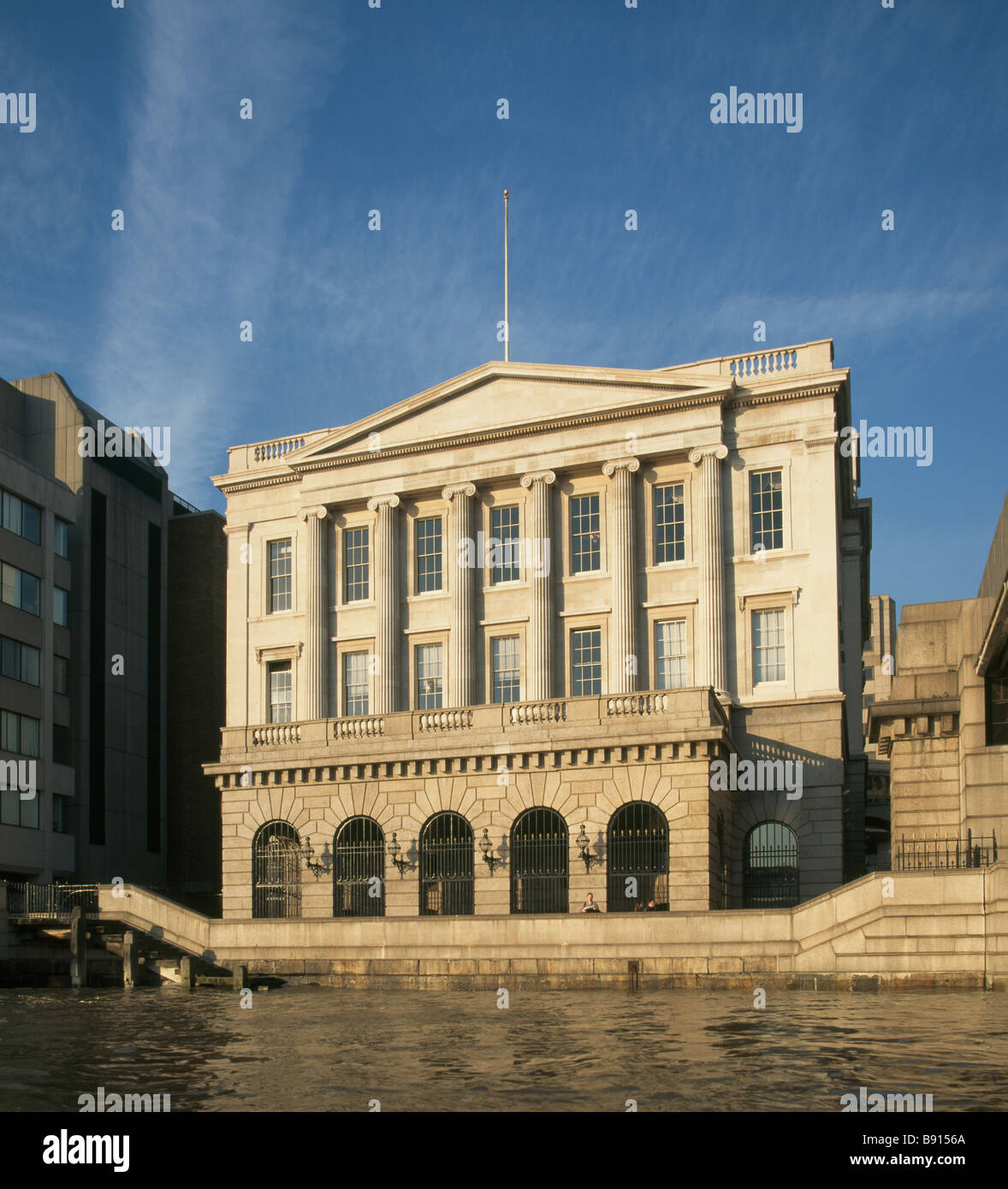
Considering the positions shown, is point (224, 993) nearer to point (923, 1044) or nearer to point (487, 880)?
point (487, 880)

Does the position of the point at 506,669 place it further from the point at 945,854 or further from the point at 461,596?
the point at 945,854

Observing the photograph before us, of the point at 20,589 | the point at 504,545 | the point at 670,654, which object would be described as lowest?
the point at 670,654

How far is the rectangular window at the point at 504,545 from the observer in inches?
2117

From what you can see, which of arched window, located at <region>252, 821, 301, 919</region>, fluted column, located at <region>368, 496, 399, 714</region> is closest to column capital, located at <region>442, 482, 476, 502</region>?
fluted column, located at <region>368, 496, 399, 714</region>

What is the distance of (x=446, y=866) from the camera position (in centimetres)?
4572

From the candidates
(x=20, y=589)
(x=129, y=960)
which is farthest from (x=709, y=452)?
(x=20, y=589)

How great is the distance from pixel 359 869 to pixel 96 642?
27.5m

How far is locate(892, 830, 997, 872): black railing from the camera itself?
1414 inches

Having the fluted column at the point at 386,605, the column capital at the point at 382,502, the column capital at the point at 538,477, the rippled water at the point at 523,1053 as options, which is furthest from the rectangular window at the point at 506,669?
the rippled water at the point at 523,1053

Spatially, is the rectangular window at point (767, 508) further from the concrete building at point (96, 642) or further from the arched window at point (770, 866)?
the concrete building at point (96, 642)

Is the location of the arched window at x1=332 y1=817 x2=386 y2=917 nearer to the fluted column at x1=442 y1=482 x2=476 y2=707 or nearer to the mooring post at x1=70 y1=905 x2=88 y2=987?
the fluted column at x1=442 y1=482 x2=476 y2=707

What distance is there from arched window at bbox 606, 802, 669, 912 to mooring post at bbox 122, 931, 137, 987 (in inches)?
579

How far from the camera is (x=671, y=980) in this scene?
36.8m
